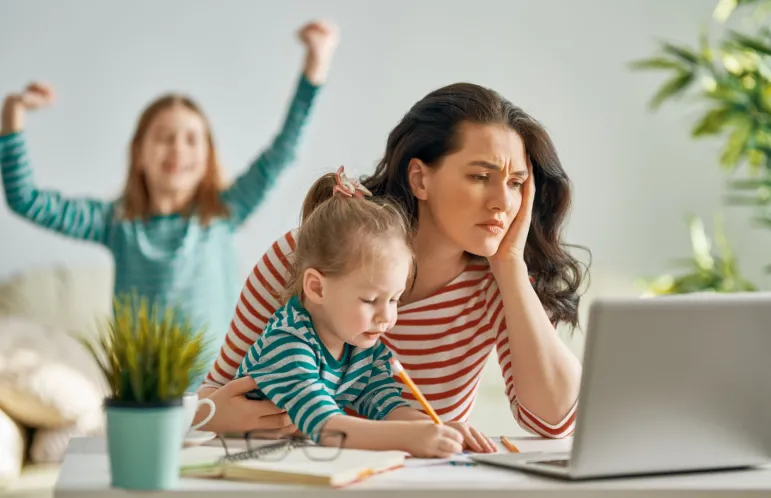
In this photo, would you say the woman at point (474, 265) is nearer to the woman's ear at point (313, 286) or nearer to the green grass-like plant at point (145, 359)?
the woman's ear at point (313, 286)

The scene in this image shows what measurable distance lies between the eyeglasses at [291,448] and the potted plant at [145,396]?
109 mm

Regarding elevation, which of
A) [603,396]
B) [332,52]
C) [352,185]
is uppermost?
[332,52]

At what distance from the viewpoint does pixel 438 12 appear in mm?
3826

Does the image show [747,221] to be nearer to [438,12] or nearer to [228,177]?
[438,12]

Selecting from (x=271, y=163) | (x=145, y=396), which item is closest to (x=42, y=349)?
(x=271, y=163)

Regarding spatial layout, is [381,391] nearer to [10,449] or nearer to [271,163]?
[10,449]

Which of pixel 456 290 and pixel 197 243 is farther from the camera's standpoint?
pixel 197 243

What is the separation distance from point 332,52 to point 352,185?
92.6 inches

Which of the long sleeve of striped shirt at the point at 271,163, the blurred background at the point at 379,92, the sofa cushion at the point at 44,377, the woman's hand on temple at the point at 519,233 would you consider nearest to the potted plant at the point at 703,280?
the blurred background at the point at 379,92

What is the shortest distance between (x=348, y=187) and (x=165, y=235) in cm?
179

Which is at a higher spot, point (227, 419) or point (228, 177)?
point (228, 177)

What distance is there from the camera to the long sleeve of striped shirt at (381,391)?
142 centimetres

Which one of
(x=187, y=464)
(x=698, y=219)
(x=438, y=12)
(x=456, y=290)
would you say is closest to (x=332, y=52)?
(x=438, y=12)

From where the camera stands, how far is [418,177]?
5.59 ft
